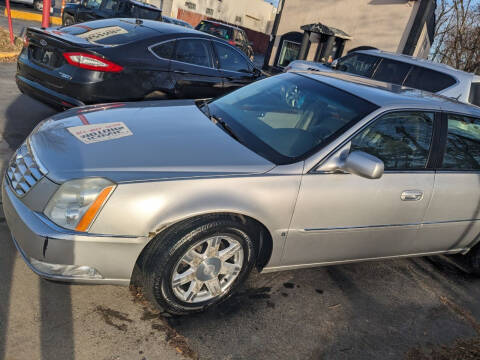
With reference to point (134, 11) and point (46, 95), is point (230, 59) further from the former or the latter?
point (134, 11)

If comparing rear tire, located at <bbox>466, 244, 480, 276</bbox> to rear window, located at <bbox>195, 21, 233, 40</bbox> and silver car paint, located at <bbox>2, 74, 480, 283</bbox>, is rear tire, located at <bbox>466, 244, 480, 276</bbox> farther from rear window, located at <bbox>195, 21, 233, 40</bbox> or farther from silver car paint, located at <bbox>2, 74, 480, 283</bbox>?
rear window, located at <bbox>195, 21, 233, 40</bbox>

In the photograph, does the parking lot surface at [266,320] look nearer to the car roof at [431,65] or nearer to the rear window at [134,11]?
the car roof at [431,65]

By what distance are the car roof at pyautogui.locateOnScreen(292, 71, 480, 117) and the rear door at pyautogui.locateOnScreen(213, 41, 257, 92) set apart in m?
2.31

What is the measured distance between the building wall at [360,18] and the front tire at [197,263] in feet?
48.7

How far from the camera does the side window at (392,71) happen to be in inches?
317

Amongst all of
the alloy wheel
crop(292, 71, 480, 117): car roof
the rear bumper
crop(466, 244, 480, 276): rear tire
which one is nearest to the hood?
the alloy wheel

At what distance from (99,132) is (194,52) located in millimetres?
3151

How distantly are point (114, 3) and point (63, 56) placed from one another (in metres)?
10.5

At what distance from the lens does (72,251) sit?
2.28 metres

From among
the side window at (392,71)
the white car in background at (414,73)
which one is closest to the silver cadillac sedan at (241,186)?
the white car in background at (414,73)

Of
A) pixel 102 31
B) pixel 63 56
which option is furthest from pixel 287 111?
pixel 102 31

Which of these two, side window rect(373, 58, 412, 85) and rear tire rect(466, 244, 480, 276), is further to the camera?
side window rect(373, 58, 412, 85)

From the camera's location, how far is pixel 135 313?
2662mm

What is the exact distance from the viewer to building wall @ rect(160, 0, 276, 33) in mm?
35625
